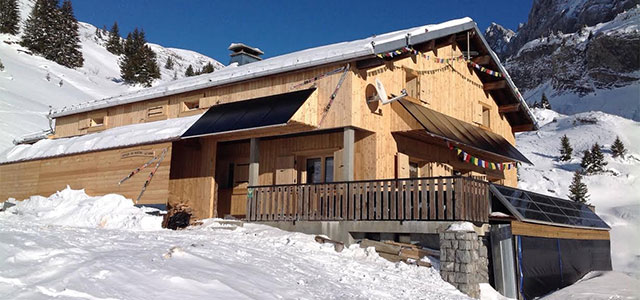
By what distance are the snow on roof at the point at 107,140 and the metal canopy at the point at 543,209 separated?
31.9 ft

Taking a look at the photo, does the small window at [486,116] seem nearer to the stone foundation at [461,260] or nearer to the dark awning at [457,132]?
the dark awning at [457,132]

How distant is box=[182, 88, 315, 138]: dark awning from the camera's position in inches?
584

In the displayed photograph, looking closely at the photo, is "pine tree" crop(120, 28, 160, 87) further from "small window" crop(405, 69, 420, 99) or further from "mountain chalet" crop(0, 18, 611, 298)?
"small window" crop(405, 69, 420, 99)

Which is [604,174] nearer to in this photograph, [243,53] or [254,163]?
[243,53]

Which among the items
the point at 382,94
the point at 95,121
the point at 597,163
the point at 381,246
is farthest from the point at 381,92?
the point at 597,163

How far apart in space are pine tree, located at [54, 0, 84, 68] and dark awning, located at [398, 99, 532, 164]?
47.2 m

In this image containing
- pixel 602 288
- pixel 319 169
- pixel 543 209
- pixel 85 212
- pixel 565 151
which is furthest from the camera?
pixel 565 151

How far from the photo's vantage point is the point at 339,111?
15.1m

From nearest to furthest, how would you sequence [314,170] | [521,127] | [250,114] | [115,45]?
1. [250,114]
2. [314,170]
3. [521,127]
4. [115,45]

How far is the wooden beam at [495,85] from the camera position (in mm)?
21562

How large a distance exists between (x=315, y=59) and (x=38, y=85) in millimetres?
33333

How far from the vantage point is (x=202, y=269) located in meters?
7.95

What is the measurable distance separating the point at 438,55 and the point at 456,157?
373 centimetres

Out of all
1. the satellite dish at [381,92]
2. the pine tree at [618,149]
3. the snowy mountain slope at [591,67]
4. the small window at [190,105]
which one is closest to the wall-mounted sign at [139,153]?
the small window at [190,105]
